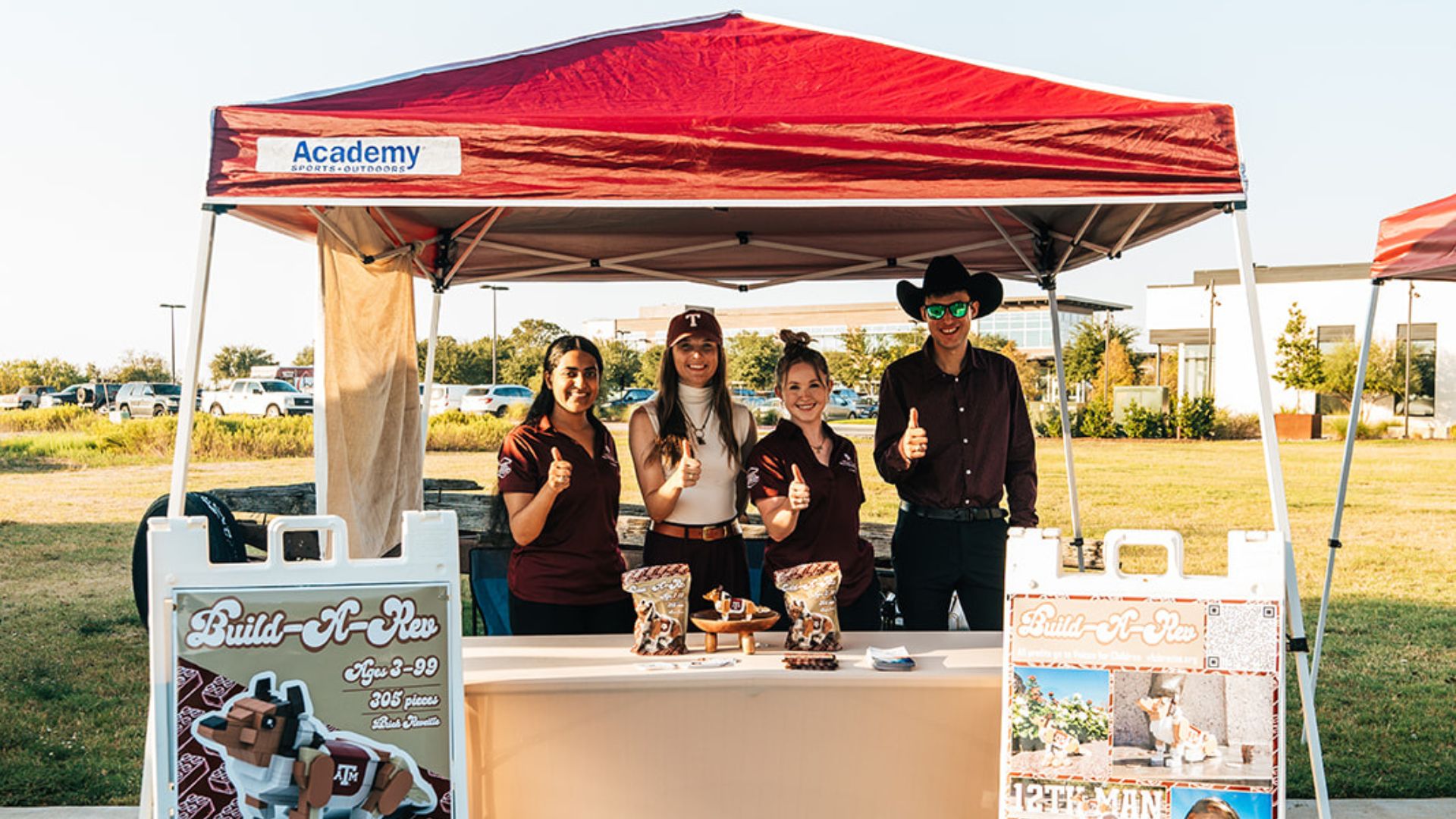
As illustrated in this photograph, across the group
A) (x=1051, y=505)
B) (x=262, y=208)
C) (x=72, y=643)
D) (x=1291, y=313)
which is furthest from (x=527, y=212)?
(x=1291, y=313)

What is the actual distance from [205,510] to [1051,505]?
37.2ft

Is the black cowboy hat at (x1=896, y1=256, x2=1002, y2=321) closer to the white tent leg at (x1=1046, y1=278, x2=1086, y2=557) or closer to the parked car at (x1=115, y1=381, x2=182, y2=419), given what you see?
the white tent leg at (x1=1046, y1=278, x2=1086, y2=557)

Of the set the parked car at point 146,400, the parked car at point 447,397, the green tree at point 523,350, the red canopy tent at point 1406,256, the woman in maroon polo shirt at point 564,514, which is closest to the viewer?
the woman in maroon polo shirt at point 564,514

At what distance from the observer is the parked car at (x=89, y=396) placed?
3006 centimetres

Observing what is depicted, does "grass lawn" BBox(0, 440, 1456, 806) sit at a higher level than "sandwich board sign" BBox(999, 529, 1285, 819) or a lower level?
lower

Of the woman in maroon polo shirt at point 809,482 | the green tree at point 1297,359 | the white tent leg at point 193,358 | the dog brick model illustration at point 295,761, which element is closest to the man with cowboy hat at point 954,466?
the woman in maroon polo shirt at point 809,482

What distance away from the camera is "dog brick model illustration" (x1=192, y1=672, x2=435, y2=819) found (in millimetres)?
2090

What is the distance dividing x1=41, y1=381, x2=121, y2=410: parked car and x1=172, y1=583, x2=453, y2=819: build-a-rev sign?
30658mm

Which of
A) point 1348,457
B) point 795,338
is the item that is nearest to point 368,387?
point 795,338

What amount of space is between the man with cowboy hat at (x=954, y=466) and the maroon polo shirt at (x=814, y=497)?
203 millimetres

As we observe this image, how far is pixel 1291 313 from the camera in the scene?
31.1m

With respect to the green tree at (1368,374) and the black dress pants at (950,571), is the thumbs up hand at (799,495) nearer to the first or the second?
the black dress pants at (950,571)

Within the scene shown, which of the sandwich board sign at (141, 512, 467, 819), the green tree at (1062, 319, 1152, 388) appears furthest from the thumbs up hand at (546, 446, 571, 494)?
the green tree at (1062, 319, 1152, 388)

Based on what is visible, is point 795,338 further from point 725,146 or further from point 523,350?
point 523,350
